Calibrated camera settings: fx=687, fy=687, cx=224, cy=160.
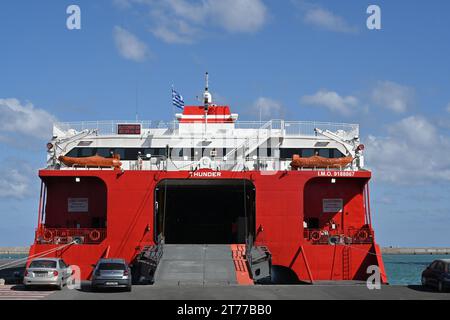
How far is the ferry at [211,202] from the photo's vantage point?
3033cm

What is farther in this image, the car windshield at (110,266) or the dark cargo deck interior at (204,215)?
the dark cargo deck interior at (204,215)

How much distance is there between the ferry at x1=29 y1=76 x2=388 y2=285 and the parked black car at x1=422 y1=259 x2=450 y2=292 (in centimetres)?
360

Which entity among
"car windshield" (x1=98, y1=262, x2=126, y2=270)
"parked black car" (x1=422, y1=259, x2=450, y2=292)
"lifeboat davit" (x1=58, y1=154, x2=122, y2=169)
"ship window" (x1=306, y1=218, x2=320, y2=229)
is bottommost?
"parked black car" (x1=422, y1=259, x2=450, y2=292)

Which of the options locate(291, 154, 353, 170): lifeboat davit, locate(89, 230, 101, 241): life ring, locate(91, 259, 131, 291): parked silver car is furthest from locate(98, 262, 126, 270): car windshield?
locate(291, 154, 353, 170): lifeboat davit

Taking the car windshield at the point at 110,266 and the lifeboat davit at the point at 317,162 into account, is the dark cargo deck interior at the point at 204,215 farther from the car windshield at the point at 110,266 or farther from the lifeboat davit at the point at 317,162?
the car windshield at the point at 110,266

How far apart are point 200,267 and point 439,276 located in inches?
371

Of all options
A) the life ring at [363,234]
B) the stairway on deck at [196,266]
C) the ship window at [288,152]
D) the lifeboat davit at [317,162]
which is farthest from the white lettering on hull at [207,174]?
the life ring at [363,234]

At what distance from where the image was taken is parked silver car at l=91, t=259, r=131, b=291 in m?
24.3

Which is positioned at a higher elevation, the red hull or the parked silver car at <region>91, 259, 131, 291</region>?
the red hull

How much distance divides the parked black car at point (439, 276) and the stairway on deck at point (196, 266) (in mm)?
7529

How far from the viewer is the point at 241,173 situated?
31.5 metres

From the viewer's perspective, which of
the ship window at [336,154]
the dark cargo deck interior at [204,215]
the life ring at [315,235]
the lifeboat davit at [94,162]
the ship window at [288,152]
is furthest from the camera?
the ship window at [336,154]

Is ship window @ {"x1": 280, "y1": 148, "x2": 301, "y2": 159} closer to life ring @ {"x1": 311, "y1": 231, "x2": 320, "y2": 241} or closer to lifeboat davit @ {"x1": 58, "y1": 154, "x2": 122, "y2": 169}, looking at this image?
life ring @ {"x1": 311, "y1": 231, "x2": 320, "y2": 241}
